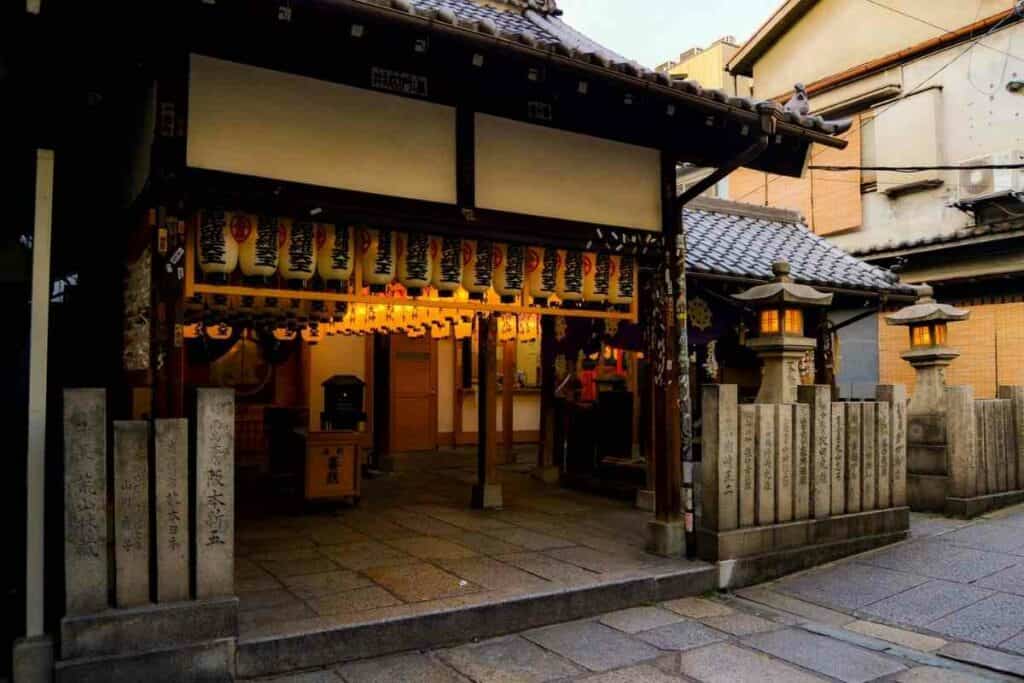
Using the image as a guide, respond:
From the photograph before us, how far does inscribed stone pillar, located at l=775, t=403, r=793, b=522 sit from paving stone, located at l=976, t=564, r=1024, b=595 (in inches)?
81.7

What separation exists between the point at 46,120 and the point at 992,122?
1825 cm

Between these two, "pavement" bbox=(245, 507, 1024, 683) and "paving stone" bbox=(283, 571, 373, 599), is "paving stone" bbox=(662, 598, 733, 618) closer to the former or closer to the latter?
"pavement" bbox=(245, 507, 1024, 683)

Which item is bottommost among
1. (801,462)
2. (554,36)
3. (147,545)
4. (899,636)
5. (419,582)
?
(899,636)

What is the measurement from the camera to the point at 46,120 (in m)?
5.25

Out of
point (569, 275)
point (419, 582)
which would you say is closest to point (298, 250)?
point (569, 275)

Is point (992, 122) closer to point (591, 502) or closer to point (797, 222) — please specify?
point (797, 222)

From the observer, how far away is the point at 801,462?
8562mm

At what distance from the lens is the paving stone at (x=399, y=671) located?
5258mm

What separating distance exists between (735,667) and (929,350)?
8428 millimetres

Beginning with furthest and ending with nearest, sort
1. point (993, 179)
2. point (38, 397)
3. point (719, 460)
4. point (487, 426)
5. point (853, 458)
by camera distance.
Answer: point (993, 179)
point (487, 426)
point (853, 458)
point (719, 460)
point (38, 397)

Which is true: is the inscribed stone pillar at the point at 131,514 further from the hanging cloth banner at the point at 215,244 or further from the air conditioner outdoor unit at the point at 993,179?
the air conditioner outdoor unit at the point at 993,179

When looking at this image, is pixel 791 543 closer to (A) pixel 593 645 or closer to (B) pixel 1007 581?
(B) pixel 1007 581

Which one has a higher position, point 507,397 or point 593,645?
point 507,397

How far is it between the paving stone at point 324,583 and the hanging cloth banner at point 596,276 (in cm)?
383
